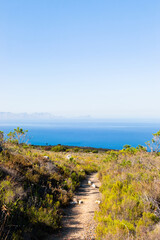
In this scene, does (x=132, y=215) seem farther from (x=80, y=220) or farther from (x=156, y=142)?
(x=156, y=142)

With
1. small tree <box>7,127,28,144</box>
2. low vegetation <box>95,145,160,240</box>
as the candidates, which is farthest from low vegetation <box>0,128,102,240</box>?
small tree <box>7,127,28,144</box>

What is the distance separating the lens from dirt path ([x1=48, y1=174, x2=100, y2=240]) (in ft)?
17.2

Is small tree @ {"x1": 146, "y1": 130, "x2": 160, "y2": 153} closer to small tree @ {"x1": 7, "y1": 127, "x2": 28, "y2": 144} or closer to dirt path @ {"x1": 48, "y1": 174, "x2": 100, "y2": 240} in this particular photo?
dirt path @ {"x1": 48, "y1": 174, "x2": 100, "y2": 240}

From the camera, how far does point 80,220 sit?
6.44 m

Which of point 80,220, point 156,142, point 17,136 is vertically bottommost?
point 80,220

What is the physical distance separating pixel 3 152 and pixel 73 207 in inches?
190

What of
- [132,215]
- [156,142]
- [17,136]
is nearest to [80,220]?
[132,215]

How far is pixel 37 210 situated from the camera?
233 inches

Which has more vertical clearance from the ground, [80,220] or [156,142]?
[156,142]

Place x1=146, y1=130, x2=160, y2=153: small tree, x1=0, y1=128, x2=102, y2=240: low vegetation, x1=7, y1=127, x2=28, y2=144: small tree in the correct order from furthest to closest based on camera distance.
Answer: x1=146, y1=130, x2=160, y2=153: small tree, x1=7, y1=127, x2=28, y2=144: small tree, x1=0, y1=128, x2=102, y2=240: low vegetation

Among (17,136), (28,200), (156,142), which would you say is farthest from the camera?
(156,142)

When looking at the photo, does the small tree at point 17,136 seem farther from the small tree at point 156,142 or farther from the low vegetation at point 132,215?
the small tree at point 156,142

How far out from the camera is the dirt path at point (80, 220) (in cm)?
524

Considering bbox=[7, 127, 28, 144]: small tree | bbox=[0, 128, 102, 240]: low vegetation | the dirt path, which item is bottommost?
the dirt path
